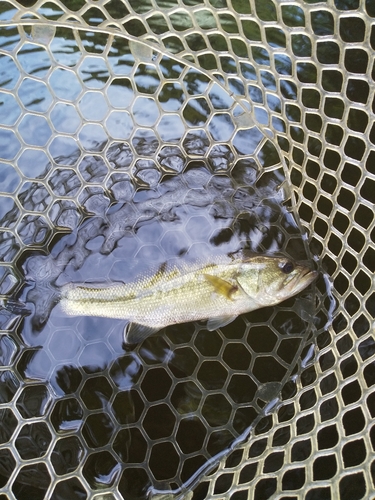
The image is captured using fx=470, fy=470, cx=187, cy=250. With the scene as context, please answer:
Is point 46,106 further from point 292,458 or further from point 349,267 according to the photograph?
point 292,458

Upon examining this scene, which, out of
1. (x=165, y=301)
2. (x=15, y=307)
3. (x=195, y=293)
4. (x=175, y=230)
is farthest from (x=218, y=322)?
(x=15, y=307)

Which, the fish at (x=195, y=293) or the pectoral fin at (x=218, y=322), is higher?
the fish at (x=195, y=293)

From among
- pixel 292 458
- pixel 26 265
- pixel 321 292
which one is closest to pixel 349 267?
pixel 321 292

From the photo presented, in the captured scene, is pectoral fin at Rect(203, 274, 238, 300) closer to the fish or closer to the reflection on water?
the fish

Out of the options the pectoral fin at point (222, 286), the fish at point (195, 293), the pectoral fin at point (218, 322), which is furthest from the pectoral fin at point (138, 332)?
the pectoral fin at point (222, 286)

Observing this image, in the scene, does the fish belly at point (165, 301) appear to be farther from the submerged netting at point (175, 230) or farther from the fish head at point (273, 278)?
the submerged netting at point (175, 230)

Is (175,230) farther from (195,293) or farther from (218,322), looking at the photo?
(218,322)
